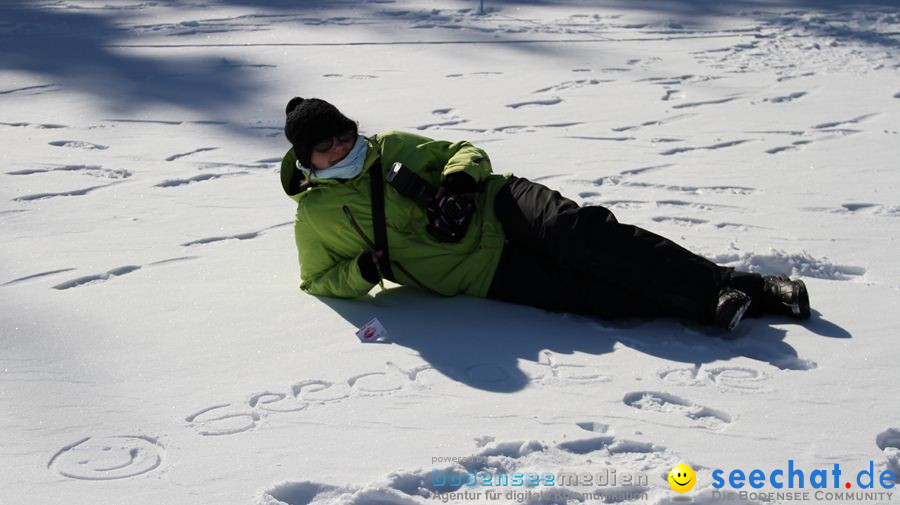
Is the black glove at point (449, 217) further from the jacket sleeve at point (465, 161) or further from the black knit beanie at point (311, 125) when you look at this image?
the black knit beanie at point (311, 125)

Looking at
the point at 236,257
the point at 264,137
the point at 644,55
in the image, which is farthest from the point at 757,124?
the point at 236,257

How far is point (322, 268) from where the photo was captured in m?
3.86

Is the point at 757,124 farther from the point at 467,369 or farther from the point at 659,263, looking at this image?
the point at 467,369

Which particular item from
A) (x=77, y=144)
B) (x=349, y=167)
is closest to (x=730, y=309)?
(x=349, y=167)

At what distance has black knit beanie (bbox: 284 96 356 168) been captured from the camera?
3.61 meters

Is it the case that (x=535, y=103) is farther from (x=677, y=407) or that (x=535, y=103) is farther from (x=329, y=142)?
(x=677, y=407)

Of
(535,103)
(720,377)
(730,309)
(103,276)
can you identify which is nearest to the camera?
(720,377)

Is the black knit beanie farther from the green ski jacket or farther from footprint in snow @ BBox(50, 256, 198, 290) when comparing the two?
footprint in snow @ BBox(50, 256, 198, 290)

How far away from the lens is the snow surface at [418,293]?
2.76 metres

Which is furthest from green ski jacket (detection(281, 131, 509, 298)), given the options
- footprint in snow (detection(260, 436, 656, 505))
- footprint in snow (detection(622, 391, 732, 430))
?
footprint in snow (detection(260, 436, 656, 505))

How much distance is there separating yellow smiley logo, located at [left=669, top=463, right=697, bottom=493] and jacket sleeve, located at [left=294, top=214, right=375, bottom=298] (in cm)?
143

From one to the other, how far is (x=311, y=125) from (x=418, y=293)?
0.75 meters

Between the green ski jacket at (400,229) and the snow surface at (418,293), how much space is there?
102 mm

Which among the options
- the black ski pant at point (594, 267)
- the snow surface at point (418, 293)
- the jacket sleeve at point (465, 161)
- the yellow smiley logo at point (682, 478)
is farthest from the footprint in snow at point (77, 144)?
the yellow smiley logo at point (682, 478)
